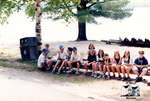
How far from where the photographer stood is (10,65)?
93.4 ft

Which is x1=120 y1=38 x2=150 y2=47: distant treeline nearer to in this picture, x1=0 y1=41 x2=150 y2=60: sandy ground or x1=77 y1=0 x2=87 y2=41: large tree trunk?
x1=0 y1=41 x2=150 y2=60: sandy ground

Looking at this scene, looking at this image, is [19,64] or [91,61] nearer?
[91,61]

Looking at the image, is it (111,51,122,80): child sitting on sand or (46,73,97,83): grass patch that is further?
(46,73,97,83): grass patch

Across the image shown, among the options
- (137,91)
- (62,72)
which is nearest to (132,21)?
(62,72)

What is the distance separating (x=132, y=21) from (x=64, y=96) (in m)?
47.6

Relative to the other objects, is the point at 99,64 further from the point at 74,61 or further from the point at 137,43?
the point at 137,43

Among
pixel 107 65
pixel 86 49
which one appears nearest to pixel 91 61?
pixel 107 65

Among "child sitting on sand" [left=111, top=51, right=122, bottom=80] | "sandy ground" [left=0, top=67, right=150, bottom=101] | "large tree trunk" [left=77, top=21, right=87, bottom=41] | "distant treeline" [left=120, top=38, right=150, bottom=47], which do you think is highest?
"large tree trunk" [left=77, top=21, right=87, bottom=41]

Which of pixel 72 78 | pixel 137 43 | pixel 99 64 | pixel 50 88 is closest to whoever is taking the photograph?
pixel 50 88

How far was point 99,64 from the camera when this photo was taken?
24.6 meters

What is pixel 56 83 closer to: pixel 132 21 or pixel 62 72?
pixel 62 72

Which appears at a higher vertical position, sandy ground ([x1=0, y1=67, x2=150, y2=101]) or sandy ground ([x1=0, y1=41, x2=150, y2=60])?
sandy ground ([x1=0, y1=41, x2=150, y2=60])

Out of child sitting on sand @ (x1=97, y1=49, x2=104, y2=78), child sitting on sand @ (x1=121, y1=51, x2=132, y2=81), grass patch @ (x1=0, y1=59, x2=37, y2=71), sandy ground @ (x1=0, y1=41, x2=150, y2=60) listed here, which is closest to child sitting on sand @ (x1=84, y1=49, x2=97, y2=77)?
child sitting on sand @ (x1=97, y1=49, x2=104, y2=78)

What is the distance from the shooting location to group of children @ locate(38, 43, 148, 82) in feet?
77.6
